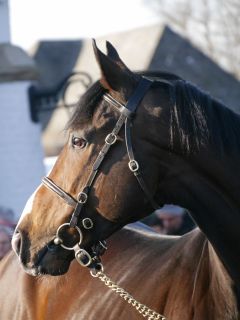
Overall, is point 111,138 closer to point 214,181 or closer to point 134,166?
point 134,166

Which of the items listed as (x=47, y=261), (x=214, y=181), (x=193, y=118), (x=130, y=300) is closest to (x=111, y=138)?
(x=193, y=118)

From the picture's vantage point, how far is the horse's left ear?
3.84 m

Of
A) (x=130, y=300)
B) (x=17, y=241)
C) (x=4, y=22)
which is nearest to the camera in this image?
(x=17, y=241)

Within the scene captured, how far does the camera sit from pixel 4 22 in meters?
11.3

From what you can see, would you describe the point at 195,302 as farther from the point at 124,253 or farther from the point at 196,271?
the point at 124,253

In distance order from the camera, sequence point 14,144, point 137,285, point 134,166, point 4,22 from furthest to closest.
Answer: point 4,22 → point 14,144 → point 137,285 → point 134,166

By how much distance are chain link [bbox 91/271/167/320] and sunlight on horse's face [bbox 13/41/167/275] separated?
1.61ft

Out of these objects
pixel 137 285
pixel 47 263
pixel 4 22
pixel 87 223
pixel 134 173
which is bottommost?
pixel 4 22

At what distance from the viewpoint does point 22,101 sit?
10875 mm

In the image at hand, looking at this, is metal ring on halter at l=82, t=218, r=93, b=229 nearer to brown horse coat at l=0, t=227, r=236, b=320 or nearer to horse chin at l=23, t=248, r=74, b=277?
horse chin at l=23, t=248, r=74, b=277

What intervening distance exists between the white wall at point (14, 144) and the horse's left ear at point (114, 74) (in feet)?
23.0

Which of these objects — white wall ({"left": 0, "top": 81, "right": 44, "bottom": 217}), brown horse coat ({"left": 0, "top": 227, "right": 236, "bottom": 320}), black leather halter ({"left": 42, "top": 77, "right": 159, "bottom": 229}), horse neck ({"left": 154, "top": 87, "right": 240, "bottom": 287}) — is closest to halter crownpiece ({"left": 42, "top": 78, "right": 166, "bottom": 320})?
black leather halter ({"left": 42, "top": 77, "right": 159, "bottom": 229})

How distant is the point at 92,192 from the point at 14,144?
23.4 ft

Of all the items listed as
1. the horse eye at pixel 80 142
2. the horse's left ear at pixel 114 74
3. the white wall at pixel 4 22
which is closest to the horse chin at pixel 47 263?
the horse eye at pixel 80 142
